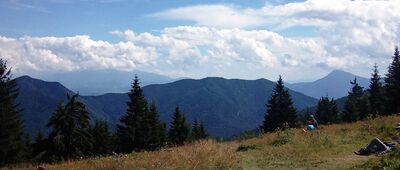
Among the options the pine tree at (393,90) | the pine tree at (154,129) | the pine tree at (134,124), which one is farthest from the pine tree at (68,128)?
the pine tree at (393,90)

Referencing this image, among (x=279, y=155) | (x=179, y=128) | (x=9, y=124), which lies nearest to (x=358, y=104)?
(x=179, y=128)

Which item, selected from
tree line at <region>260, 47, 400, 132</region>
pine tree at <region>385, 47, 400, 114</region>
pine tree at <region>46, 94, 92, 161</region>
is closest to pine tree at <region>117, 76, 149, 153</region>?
pine tree at <region>46, 94, 92, 161</region>

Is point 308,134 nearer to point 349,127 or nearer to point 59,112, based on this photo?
point 349,127

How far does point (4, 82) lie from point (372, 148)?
42.1m

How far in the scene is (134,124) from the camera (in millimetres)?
64188

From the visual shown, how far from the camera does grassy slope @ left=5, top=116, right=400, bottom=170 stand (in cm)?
1359

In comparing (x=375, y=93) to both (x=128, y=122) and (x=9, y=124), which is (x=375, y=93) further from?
(x=9, y=124)

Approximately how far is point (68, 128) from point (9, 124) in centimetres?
578

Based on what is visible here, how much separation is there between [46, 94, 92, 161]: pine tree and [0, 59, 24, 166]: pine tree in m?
3.20

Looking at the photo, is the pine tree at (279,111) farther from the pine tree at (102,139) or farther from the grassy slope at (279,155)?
the grassy slope at (279,155)

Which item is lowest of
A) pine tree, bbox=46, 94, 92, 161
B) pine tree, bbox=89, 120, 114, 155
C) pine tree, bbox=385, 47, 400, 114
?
pine tree, bbox=89, 120, 114, 155

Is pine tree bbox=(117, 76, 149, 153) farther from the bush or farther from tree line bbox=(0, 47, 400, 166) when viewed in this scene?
the bush

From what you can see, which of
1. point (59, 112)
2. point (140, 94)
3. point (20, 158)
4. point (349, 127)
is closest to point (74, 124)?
point (59, 112)

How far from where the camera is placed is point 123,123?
220 ft
